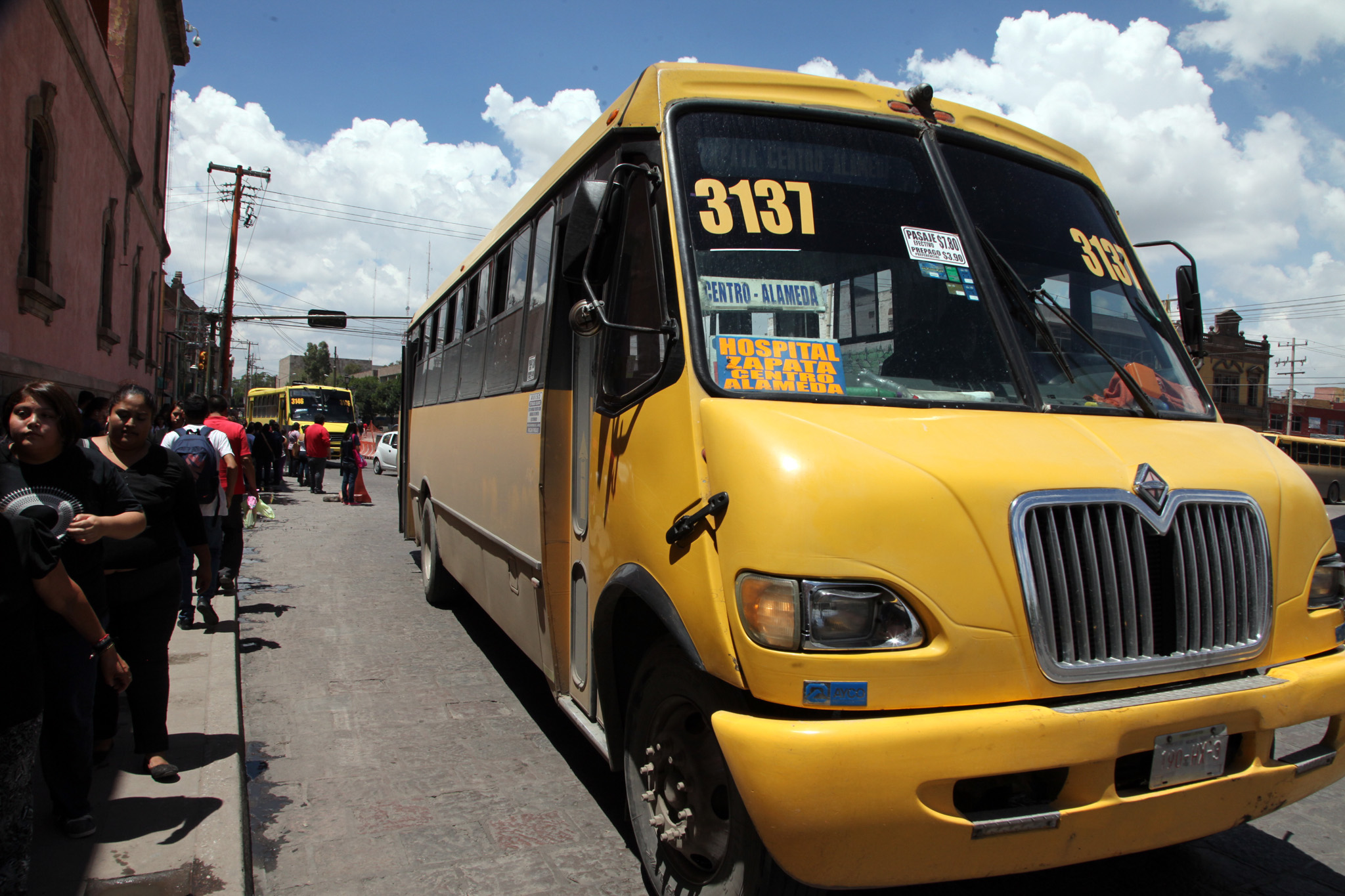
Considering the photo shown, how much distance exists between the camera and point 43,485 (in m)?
3.35

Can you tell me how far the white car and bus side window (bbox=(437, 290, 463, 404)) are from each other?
2317 cm

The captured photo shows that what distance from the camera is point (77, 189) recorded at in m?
13.6

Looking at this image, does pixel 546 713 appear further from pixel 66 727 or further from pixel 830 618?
pixel 830 618

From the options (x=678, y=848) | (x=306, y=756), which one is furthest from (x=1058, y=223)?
(x=306, y=756)

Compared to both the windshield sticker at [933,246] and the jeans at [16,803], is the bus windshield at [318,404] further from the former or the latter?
the windshield sticker at [933,246]

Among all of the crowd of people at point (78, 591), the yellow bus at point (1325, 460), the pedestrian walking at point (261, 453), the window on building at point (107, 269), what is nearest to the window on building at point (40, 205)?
the window on building at point (107, 269)

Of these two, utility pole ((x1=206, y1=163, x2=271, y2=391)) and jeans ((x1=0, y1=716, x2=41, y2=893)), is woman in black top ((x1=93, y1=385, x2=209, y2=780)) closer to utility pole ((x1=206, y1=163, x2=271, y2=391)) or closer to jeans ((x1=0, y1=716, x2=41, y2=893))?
jeans ((x1=0, y1=716, x2=41, y2=893))

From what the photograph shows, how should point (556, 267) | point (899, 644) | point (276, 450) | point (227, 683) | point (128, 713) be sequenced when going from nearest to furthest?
point (899, 644) → point (556, 267) → point (128, 713) → point (227, 683) → point (276, 450)

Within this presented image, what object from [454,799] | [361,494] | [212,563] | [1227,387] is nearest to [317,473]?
[361,494]

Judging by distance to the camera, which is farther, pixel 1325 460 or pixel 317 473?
pixel 1325 460

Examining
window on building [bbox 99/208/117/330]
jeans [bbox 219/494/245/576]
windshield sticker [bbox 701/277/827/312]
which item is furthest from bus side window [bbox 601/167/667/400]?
window on building [bbox 99/208/117/330]

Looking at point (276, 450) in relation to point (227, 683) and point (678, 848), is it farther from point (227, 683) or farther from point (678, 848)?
point (678, 848)

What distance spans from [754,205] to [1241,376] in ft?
227

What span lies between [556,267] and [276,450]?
21439 mm
